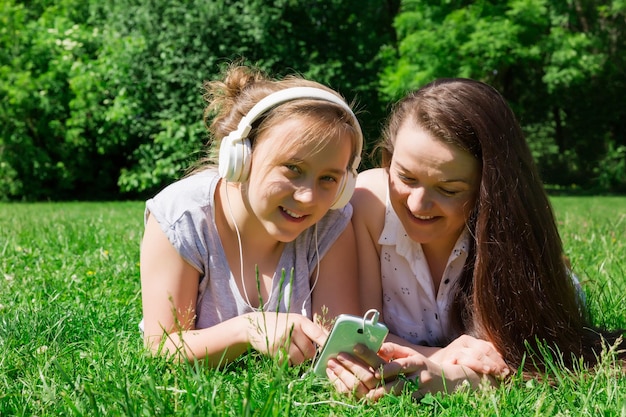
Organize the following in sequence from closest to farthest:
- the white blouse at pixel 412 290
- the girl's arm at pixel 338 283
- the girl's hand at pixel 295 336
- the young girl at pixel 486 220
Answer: the girl's hand at pixel 295 336
the young girl at pixel 486 220
the girl's arm at pixel 338 283
the white blouse at pixel 412 290

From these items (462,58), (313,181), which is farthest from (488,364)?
(462,58)

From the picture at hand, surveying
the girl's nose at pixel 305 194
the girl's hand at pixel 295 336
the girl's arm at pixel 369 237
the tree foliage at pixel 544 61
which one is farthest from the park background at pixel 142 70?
the girl's hand at pixel 295 336

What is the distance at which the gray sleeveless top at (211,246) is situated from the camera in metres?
2.73

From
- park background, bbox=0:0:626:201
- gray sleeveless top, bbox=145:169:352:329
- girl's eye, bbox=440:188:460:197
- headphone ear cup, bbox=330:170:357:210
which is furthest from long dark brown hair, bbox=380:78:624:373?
park background, bbox=0:0:626:201

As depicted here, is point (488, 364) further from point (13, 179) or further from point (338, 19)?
point (13, 179)

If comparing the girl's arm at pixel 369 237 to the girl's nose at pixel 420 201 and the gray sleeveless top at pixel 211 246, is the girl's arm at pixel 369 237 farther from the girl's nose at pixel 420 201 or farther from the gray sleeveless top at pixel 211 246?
the girl's nose at pixel 420 201

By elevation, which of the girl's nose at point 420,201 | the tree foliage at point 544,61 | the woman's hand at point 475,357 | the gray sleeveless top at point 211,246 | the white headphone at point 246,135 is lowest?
the woman's hand at point 475,357

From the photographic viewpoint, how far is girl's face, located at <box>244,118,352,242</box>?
261cm

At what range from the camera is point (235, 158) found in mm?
2611

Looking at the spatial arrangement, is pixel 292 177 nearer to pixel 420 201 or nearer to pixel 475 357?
pixel 420 201

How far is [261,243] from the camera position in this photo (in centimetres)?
292

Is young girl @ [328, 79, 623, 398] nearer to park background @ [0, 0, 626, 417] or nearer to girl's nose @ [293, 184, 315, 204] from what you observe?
park background @ [0, 0, 626, 417]

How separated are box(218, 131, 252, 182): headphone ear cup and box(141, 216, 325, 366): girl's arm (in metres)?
0.36

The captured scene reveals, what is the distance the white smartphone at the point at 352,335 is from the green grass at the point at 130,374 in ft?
0.47
